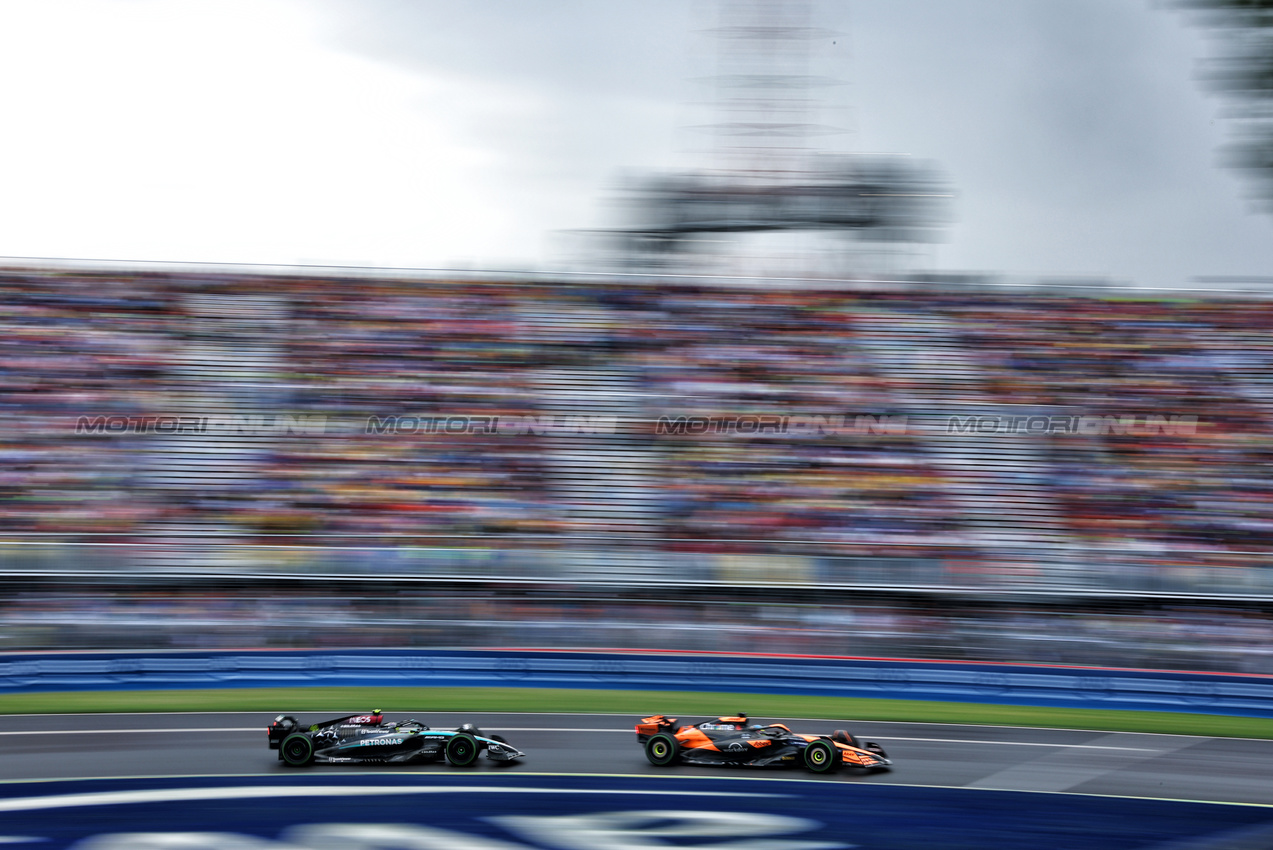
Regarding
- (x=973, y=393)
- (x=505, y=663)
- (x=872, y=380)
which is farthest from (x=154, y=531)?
(x=973, y=393)

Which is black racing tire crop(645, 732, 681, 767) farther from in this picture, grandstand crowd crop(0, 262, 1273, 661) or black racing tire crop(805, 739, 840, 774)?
grandstand crowd crop(0, 262, 1273, 661)

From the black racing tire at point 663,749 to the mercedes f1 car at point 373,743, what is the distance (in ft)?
4.22

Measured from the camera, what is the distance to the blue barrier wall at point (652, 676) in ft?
35.3

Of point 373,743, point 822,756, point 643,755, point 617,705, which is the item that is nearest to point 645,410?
point 617,705

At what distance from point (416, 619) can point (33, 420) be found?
601 cm

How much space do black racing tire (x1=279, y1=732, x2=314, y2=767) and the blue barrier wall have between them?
309 cm

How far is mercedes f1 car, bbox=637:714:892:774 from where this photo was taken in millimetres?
8008

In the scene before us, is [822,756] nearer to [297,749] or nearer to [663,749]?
[663,749]

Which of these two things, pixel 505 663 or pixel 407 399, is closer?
pixel 505 663

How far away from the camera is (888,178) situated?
1819 cm

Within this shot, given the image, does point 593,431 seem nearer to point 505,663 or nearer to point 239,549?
point 505,663

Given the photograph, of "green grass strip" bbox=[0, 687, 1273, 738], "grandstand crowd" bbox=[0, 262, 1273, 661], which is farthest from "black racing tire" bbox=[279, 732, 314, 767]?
"grandstand crowd" bbox=[0, 262, 1273, 661]

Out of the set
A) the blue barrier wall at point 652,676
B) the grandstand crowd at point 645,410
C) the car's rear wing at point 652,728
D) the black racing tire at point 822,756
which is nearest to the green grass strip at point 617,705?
the blue barrier wall at point 652,676

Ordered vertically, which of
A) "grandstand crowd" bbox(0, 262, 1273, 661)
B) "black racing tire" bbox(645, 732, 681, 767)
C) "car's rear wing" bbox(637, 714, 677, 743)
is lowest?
"black racing tire" bbox(645, 732, 681, 767)
